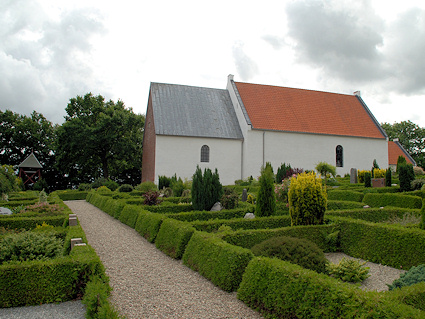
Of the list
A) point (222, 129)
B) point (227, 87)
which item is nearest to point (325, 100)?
point (227, 87)

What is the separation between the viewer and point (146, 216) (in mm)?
9320

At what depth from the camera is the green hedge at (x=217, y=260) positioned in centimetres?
511

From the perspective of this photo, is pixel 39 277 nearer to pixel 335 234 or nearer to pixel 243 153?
pixel 335 234

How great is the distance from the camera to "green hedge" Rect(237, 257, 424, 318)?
321cm

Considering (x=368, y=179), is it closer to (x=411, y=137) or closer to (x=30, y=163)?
(x=30, y=163)

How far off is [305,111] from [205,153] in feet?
31.0

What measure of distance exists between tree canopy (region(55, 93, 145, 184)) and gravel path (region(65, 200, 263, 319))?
22.1 meters

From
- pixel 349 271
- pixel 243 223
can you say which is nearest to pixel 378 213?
pixel 243 223

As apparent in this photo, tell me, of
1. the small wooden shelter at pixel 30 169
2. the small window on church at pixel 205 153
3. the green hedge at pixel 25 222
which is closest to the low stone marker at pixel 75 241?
the green hedge at pixel 25 222

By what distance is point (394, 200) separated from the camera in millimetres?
12453

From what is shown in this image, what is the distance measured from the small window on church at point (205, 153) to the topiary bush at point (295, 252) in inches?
740

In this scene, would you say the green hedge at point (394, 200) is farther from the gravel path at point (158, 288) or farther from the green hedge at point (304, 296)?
the green hedge at point (304, 296)

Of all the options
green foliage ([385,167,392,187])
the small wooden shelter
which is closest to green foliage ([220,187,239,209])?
green foliage ([385,167,392,187])

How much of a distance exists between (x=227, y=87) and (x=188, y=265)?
939 inches
